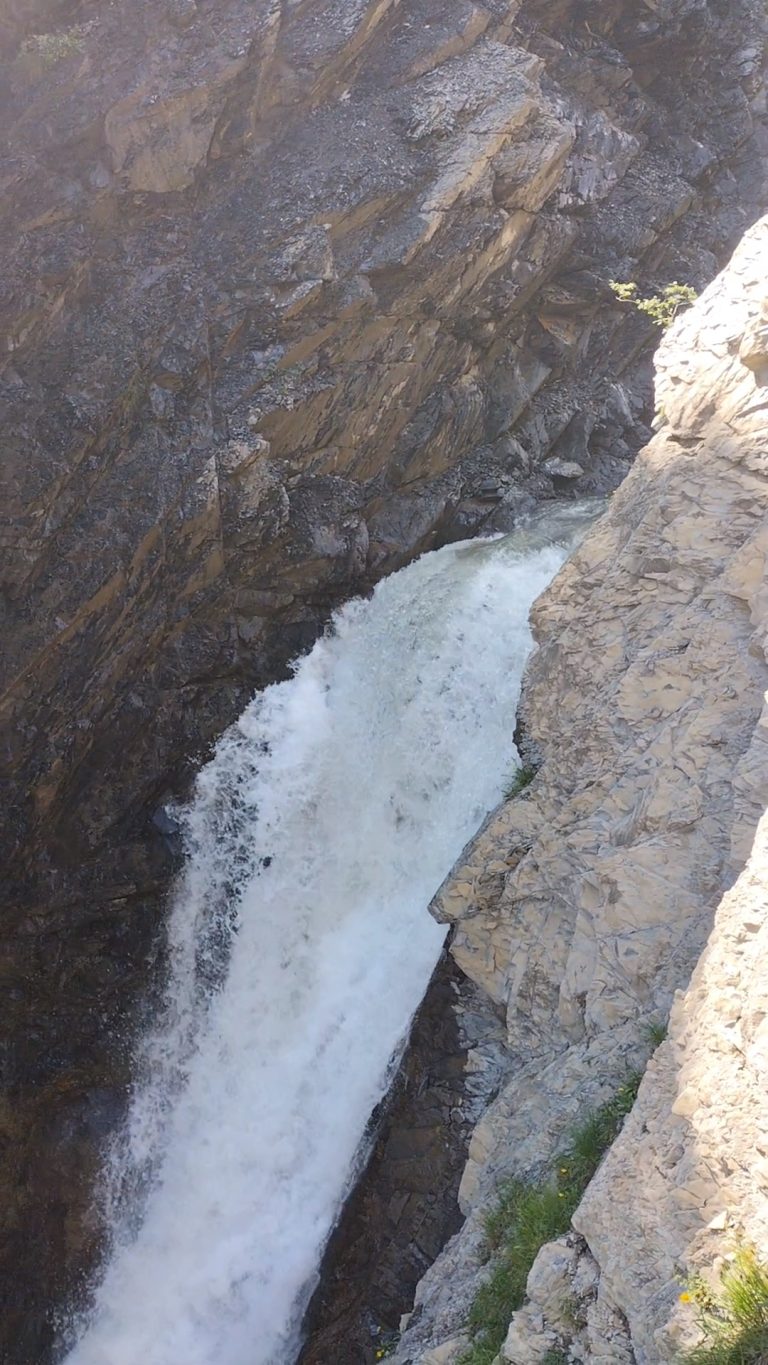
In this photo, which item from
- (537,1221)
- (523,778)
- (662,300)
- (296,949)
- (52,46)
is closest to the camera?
(537,1221)

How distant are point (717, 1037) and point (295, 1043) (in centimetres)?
775

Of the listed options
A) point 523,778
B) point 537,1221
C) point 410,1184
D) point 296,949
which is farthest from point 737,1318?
point 296,949

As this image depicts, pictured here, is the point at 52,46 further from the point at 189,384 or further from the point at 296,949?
the point at 296,949

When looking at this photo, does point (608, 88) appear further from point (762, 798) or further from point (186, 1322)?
point (186, 1322)

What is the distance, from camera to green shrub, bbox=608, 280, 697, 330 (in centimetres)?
1361

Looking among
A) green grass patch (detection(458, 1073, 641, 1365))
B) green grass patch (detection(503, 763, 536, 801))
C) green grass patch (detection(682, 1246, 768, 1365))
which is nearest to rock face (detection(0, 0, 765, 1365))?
green grass patch (detection(503, 763, 536, 801))

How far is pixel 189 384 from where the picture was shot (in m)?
14.1

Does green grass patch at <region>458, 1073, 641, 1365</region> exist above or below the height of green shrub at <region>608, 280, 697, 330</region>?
below

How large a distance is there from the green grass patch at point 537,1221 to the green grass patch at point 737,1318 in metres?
1.65

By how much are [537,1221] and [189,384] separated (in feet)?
37.3

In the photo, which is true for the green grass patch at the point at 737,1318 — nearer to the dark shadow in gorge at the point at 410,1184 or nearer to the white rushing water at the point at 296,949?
the dark shadow in gorge at the point at 410,1184

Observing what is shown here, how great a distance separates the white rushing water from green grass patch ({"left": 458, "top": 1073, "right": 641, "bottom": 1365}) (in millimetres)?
4781

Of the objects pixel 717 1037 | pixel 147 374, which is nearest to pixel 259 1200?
pixel 717 1037

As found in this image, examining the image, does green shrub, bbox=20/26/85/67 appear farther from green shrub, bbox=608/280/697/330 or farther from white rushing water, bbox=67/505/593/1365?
white rushing water, bbox=67/505/593/1365
